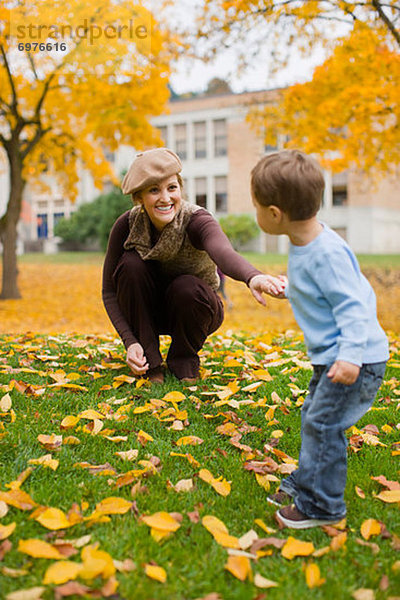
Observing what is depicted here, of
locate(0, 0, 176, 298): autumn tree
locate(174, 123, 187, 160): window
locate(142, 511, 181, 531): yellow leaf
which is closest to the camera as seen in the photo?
locate(142, 511, 181, 531): yellow leaf

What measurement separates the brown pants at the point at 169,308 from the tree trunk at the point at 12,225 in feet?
29.8

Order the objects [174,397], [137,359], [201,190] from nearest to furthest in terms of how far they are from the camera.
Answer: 1. [174,397]
2. [137,359]
3. [201,190]

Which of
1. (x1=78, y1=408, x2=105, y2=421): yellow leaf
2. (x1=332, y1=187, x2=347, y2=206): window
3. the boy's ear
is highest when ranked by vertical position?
(x1=332, y1=187, x2=347, y2=206): window

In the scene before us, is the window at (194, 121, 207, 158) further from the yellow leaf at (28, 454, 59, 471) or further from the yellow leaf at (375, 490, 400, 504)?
the yellow leaf at (375, 490, 400, 504)

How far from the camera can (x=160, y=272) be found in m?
3.31

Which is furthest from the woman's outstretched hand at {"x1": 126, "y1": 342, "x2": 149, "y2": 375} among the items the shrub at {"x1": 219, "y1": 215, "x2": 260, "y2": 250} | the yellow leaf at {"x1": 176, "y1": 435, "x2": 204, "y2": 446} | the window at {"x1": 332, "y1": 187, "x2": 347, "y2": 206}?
the window at {"x1": 332, "y1": 187, "x2": 347, "y2": 206}

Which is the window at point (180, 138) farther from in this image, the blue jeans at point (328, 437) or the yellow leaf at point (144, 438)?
the blue jeans at point (328, 437)

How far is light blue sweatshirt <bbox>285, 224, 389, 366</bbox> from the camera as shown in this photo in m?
1.67

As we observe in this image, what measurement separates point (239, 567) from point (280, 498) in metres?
0.50

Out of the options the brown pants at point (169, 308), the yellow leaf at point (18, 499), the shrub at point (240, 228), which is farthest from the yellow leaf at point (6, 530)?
the shrub at point (240, 228)

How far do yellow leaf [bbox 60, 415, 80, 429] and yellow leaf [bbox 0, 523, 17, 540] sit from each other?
84cm

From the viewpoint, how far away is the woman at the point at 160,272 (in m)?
2.89

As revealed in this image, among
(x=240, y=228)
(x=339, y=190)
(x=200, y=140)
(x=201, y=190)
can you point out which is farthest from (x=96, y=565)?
(x=200, y=140)

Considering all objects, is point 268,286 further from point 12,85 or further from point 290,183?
point 12,85
